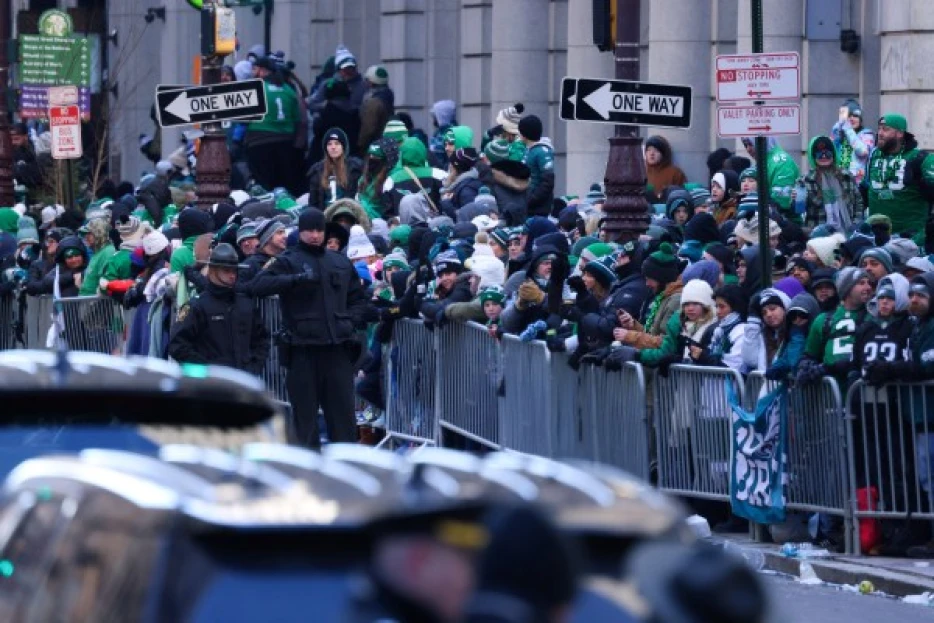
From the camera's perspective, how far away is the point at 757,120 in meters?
14.9

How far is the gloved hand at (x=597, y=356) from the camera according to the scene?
51.0 feet

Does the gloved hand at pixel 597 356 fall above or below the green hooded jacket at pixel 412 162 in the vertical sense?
below

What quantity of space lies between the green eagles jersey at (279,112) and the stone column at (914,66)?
10.0 meters

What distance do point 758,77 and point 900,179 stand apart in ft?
10.5

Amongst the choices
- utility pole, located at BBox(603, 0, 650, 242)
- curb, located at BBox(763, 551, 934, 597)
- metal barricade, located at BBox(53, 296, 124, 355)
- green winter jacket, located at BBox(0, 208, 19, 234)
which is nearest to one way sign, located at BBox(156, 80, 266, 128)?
metal barricade, located at BBox(53, 296, 124, 355)

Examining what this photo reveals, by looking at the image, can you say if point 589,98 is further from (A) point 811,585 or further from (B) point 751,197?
(A) point 811,585

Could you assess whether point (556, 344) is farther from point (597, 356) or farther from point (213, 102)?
point (213, 102)

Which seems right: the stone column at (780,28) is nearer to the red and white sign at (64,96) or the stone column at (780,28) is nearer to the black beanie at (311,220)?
the black beanie at (311,220)

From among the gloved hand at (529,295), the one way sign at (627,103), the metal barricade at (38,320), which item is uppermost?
the one way sign at (627,103)

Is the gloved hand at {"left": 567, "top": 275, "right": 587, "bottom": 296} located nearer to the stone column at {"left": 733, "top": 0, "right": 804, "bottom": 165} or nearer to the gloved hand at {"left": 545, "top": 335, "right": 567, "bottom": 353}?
the gloved hand at {"left": 545, "top": 335, "right": 567, "bottom": 353}

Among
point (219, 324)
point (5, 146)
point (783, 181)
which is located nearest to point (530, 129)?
point (783, 181)

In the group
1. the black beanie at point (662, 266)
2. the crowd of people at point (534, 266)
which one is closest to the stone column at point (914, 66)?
the crowd of people at point (534, 266)

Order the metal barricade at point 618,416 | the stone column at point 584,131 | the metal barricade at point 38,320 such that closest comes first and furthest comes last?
the metal barricade at point 618,416, the metal barricade at point 38,320, the stone column at point 584,131

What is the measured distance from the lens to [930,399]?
532 inches
